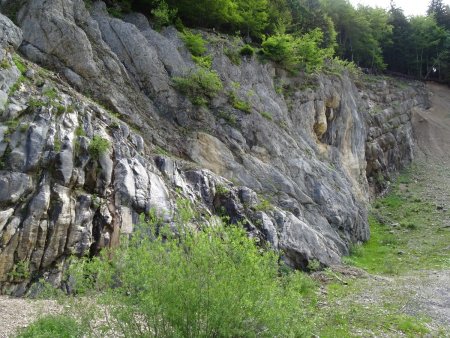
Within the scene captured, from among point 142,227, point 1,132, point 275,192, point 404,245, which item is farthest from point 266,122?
point 142,227

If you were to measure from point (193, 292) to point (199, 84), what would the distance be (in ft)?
61.7

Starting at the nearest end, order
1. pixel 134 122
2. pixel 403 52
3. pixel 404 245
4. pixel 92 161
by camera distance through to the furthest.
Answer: pixel 92 161 → pixel 134 122 → pixel 404 245 → pixel 403 52

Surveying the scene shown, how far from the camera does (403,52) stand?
65188mm

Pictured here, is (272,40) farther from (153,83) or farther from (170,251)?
(170,251)

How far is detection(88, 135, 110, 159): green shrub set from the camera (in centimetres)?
1620

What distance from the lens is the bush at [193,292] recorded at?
834cm

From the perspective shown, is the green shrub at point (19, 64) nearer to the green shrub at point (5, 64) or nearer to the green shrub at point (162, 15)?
the green shrub at point (5, 64)

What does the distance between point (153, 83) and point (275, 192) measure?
31.5 feet

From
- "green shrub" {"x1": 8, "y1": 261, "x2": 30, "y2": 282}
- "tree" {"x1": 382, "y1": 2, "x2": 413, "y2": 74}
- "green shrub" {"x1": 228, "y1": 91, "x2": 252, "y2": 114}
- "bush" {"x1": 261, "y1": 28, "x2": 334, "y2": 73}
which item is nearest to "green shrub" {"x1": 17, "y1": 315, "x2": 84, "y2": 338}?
"green shrub" {"x1": 8, "y1": 261, "x2": 30, "y2": 282}

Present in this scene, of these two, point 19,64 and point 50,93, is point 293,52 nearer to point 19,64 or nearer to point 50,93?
point 50,93

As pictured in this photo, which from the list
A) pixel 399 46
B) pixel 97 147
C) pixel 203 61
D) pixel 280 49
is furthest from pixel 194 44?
pixel 399 46

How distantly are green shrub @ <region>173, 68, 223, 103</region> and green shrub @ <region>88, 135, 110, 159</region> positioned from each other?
938cm

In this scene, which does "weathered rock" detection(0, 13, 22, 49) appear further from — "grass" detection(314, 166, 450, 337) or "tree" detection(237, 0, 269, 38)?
"tree" detection(237, 0, 269, 38)

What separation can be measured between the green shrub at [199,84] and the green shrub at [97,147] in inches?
369
